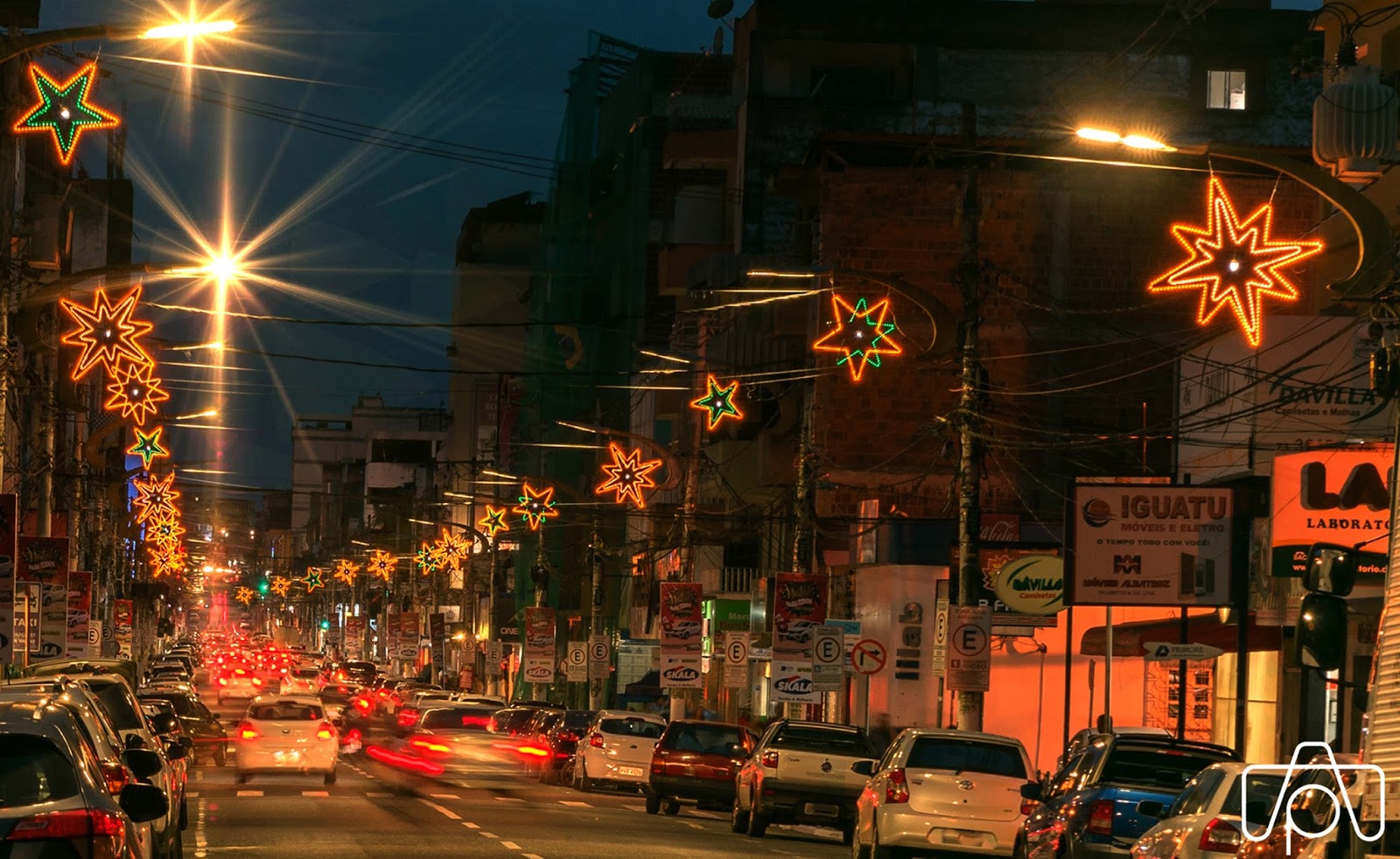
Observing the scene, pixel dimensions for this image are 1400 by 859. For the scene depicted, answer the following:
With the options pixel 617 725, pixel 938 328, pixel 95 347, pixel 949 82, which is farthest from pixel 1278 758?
pixel 949 82

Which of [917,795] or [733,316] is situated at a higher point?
[733,316]

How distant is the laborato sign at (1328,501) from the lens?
30.8 meters

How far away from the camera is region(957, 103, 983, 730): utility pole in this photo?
109 feet

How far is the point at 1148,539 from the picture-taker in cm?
3316

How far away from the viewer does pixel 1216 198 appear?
22.1 metres

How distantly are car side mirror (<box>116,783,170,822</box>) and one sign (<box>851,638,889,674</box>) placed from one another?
2709 cm

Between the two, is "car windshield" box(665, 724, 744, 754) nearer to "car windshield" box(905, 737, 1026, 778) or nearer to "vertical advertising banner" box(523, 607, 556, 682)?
"car windshield" box(905, 737, 1026, 778)

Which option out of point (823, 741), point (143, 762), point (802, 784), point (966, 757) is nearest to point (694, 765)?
point (823, 741)

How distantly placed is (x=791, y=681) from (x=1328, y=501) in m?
14.2

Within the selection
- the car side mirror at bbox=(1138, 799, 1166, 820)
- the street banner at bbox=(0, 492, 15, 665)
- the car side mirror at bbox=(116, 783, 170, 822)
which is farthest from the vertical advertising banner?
the car side mirror at bbox=(116, 783, 170, 822)

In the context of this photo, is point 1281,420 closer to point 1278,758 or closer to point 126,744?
point 1278,758

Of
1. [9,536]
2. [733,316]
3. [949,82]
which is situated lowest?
[9,536]

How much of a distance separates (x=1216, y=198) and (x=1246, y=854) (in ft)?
33.8

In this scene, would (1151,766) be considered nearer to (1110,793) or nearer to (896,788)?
(1110,793)
